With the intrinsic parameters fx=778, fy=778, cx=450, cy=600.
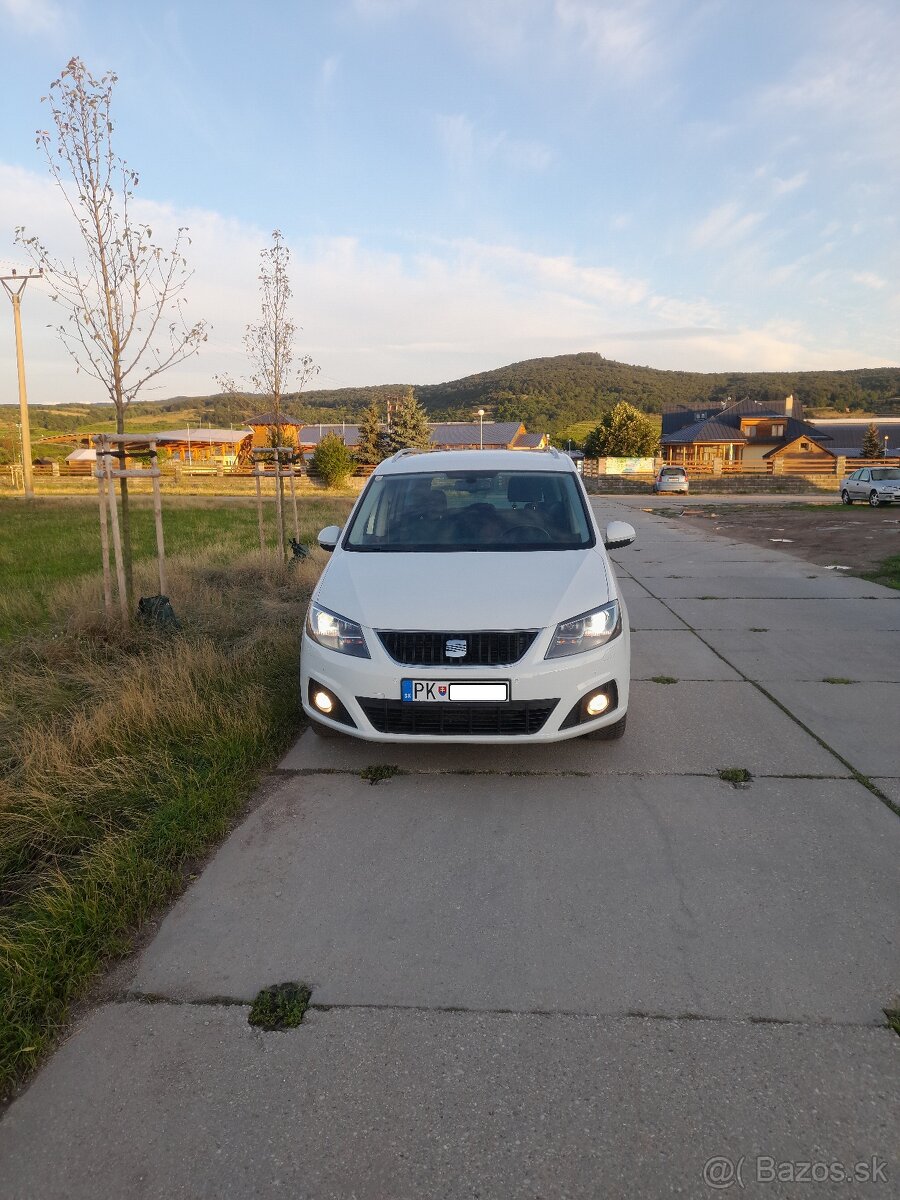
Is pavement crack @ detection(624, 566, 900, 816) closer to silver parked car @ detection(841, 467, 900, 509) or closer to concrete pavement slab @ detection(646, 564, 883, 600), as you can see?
concrete pavement slab @ detection(646, 564, 883, 600)

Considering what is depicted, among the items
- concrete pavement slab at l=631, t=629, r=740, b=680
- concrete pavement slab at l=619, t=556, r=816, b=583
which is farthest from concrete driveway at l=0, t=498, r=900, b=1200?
concrete pavement slab at l=619, t=556, r=816, b=583

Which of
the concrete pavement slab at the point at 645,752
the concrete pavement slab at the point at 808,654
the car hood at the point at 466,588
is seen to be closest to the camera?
the car hood at the point at 466,588

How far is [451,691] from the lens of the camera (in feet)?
12.7

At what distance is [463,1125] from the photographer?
1981 mm

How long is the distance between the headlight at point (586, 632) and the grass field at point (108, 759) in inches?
70.3

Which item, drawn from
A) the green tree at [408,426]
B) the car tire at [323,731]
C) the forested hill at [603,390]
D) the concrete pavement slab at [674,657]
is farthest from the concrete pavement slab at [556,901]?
the forested hill at [603,390]

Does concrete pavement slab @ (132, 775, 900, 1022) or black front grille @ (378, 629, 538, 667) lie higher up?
black front grille @ (378, 629, 538, 667)

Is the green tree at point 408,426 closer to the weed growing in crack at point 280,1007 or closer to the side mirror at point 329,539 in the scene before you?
the side mirror at point 329,539

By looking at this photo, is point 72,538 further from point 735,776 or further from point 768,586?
point 735,776

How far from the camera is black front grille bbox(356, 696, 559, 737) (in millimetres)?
3895

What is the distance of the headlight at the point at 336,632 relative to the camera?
13.4 ft

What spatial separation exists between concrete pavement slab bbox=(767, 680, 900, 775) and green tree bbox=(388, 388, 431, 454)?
56.0 metres

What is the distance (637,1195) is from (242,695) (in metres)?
3.89

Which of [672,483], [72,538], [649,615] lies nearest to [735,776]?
[649,615]
